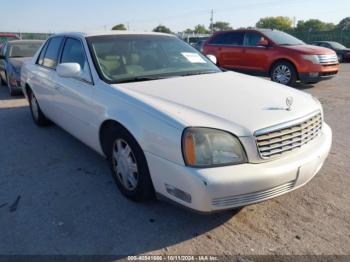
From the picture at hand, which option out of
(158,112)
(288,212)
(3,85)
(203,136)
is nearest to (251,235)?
(288,212)

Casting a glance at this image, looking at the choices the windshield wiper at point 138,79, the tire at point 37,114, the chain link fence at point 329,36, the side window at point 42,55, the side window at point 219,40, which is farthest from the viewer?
the chain link fence at point 329,36

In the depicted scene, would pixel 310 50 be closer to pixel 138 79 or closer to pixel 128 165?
pixel 138 79

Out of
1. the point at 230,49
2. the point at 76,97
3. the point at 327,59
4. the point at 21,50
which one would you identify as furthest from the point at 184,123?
the point at 230,49

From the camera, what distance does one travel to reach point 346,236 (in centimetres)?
262

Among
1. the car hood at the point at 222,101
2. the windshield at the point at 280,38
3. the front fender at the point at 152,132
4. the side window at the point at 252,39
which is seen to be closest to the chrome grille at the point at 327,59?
the windshield at the point at 280,38

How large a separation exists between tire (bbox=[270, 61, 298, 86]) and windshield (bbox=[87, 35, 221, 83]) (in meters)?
5.81

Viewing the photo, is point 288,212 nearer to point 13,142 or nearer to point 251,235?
point 251,235

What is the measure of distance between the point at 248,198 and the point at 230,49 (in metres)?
9.06

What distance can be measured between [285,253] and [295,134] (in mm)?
Result: 913

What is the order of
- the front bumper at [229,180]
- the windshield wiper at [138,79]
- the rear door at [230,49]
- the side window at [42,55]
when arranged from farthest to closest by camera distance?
the rear door at [230,49], the side window at [42,55], the windshield wiper at [138,79], the front bumper at [229,180]

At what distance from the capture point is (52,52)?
4.85 metres

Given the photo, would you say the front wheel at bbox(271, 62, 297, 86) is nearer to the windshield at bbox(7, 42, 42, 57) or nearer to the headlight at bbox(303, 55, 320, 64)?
the headlight at bbox(303, 55, 320, 64)

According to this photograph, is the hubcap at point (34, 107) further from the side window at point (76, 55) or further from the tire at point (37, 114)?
the side window at point (76, 55)

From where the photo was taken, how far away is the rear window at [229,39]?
10758 mm
